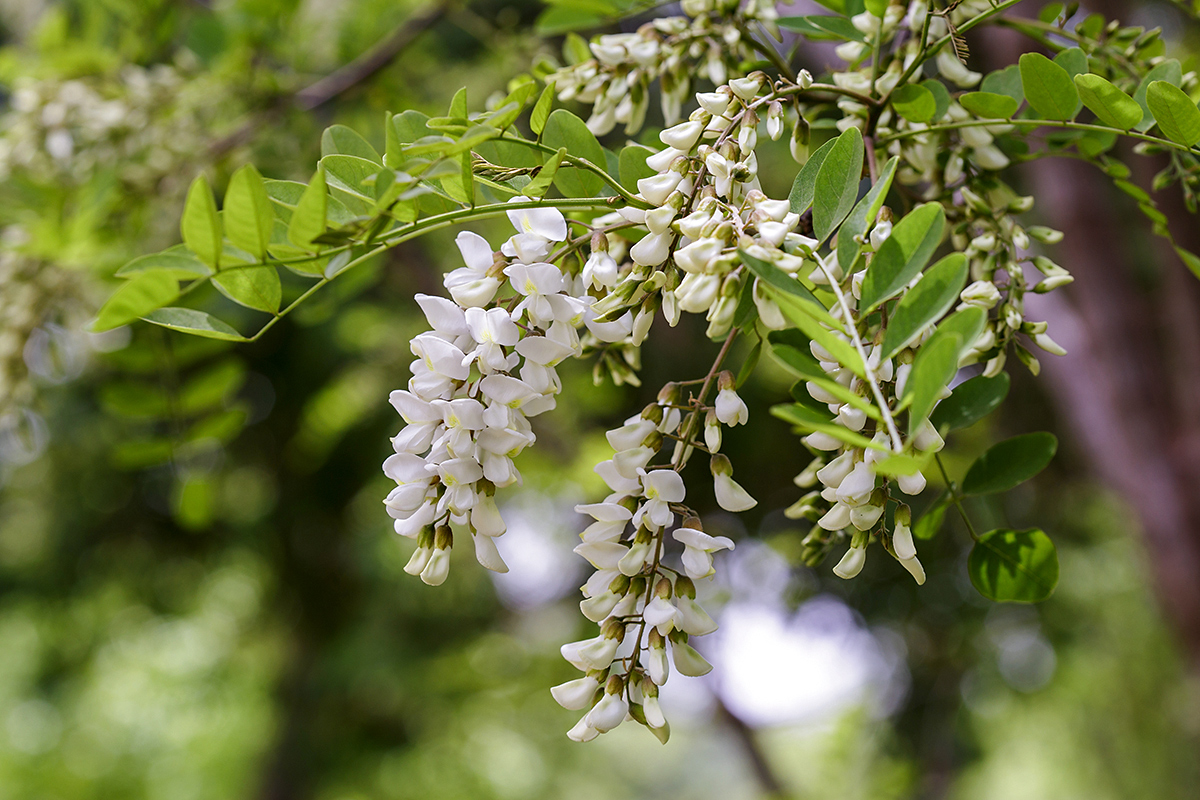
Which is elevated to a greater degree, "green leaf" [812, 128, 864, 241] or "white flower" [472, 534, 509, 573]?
"green leaf" [812, 128, 864, 241]

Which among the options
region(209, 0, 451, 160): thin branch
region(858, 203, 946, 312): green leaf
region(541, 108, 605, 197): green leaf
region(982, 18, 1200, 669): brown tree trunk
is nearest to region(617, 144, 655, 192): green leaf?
region(541, 108, 605, 197): green leaf

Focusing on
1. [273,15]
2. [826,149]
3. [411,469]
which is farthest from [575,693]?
[273,15]

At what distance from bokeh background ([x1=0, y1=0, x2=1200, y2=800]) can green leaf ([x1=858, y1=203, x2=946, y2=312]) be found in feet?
1.43

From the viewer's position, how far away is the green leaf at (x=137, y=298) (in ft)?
0.88

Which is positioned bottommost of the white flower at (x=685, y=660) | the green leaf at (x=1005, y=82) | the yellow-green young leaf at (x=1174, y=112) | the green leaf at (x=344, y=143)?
the white flower at (x=685, y=660)

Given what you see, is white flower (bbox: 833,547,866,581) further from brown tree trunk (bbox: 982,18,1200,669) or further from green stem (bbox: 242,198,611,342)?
brown tree trunk (bbox: 982,18,1200,669)

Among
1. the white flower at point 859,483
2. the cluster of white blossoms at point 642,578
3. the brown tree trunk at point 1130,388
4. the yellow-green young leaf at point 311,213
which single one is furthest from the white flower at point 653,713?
the brown tree trunk at point 1130,388

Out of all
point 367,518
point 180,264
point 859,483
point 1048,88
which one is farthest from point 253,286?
point 367,518

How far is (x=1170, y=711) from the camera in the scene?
2791mm

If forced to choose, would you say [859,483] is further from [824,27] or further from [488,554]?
[824,27]

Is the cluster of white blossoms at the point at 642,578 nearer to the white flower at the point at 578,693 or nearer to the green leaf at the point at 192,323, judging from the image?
the white flower at the point at 578,693

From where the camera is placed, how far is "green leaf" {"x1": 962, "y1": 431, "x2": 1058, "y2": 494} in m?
0.32

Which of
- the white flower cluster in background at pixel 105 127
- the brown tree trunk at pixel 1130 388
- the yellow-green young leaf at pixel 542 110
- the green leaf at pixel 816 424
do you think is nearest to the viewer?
the green leaf at pixel 816 424

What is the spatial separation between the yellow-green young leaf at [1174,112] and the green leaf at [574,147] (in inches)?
8.2
